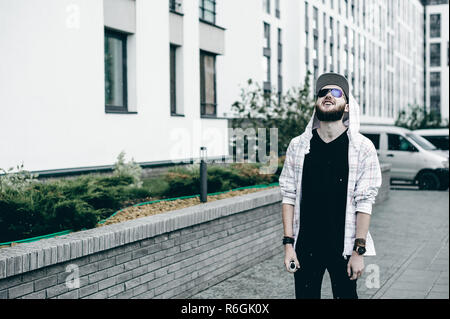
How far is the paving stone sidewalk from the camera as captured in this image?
17.4ft

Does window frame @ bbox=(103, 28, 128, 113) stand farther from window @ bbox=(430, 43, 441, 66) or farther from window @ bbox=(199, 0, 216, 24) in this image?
window @ bbox=(430, 43, 441, 66)

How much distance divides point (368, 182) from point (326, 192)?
130 millimetres

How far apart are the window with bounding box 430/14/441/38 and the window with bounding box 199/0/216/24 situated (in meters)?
1.19

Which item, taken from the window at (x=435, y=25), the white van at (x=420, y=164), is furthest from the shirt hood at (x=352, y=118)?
the white van at (x=420, y=164)

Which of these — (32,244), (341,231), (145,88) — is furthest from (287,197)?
(145,88)

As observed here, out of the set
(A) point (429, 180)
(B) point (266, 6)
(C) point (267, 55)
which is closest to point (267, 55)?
(C) point (267, 55)

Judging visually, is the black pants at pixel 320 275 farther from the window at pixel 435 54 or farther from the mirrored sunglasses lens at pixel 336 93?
the window at pixel 435 54

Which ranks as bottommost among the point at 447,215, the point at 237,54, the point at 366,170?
the point at 447,215

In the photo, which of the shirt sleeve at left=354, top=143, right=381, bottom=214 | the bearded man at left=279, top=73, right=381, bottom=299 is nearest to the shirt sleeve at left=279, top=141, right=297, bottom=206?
the bearded man at left=279, top=73, right=381, bottom=299

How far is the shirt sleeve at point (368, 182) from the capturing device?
5.25 feet

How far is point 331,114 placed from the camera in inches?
59.1
